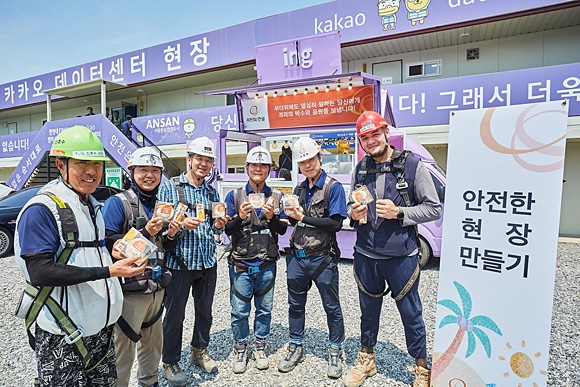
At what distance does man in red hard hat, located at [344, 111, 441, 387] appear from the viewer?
8.70ft

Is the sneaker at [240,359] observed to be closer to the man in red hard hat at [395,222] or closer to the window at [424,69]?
the man in red hard hat at [395,222]

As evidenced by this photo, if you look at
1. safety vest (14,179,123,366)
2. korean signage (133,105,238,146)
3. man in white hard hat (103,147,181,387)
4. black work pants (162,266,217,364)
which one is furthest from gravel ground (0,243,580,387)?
korean signage (133,105,238,146)

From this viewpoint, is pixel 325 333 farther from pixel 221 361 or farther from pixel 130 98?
pixel 130 98

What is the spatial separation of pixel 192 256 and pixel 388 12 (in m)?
9.92

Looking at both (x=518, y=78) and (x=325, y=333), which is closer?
(x=325, y=333)

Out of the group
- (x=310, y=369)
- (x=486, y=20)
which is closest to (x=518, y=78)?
(x=486, y=20)

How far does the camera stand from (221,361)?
326 cm

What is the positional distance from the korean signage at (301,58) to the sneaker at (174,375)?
6.19m

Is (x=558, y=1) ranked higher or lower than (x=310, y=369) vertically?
higher

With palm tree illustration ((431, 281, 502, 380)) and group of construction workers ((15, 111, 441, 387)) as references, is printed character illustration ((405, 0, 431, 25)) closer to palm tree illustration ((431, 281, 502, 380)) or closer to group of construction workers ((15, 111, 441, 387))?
group of construction workers ((15, 111, 441, 387))

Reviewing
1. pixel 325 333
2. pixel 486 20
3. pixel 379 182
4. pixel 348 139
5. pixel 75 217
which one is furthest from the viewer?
pixel 486 20

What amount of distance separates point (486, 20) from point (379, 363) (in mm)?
9511

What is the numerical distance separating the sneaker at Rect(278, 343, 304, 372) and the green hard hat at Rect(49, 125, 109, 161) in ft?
7.82

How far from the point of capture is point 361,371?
9.52 ft
